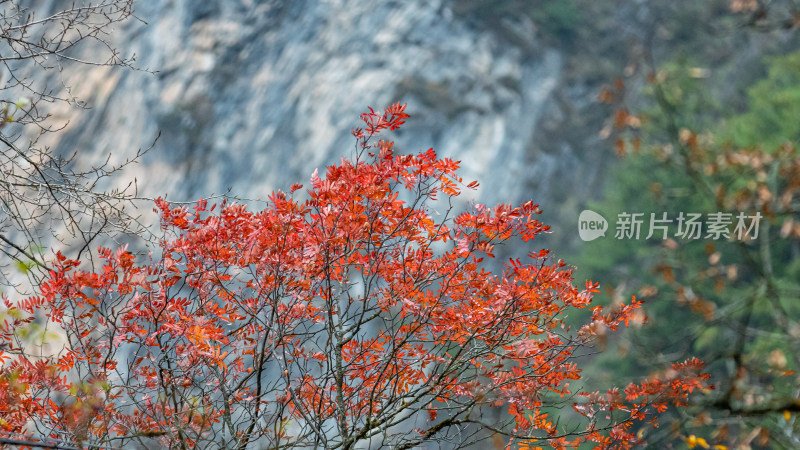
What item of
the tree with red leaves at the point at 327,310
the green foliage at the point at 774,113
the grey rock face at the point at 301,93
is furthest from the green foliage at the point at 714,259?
the grey rock face at the point at 301,93

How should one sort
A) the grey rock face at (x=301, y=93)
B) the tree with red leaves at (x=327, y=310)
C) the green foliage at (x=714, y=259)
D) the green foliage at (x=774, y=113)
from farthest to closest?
the grey rock face at (x=301, y=93)
the green foliage at (x=774, y=113)
the tree with red leaves at (x=327, y=310)
the green foliage at (x=714, y=259)

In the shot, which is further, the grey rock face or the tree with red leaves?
the grey rock face

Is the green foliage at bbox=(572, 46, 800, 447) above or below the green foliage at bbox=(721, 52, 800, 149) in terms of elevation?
below

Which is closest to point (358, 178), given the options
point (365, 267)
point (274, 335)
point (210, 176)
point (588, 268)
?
point (365, 267)

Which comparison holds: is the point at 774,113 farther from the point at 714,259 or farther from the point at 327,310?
the point at 714,259

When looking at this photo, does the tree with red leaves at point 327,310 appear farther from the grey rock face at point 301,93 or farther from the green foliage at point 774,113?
the grey rock face at point 301,93

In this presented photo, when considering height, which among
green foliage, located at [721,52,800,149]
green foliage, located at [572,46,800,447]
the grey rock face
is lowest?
green foliage, located at [572,46,800,447]

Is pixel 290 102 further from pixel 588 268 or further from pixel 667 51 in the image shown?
pixel 667 51

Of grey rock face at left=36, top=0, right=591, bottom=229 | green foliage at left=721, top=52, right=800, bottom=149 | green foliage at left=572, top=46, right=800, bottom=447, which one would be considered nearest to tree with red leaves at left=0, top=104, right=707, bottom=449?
green foliage at left=572, top=46, right=800, bottom=447

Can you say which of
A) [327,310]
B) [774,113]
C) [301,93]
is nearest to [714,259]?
[327,310]

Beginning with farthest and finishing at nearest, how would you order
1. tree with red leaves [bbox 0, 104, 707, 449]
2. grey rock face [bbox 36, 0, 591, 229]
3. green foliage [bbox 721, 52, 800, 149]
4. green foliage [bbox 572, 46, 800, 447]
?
grey rock face [bbox 36, 0, 591, 229] → green foliage [bbox 721, 52, 800, 149] → tree with red leaves [bbox 0, 104, 707, 449] → green foliage [bbox 572, 46, 800, 447]

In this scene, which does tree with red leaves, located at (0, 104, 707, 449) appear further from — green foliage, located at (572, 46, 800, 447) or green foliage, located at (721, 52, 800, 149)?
green foliage, located at (721, 52, 800, 149)

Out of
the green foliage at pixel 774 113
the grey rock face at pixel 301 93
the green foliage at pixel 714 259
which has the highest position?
the grey rock face at pixel 301 93

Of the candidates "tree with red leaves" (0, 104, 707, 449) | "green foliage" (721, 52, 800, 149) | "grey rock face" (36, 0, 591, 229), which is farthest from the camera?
"grey rock face" (36, 0, 591, 229)
